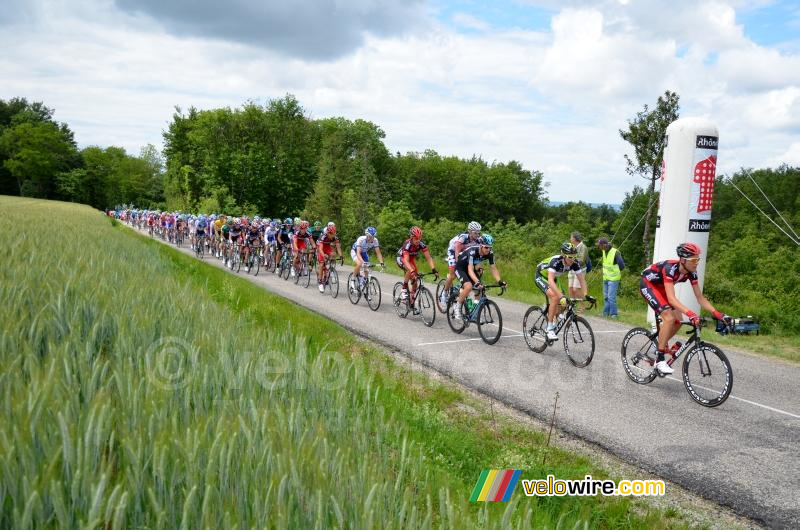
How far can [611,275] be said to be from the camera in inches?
570

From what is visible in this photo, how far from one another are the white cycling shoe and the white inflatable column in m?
5.68

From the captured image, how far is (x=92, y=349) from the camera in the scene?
3.22 m

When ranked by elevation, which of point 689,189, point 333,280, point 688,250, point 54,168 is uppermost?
point 54,168

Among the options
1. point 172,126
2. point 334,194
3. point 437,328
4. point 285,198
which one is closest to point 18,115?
point 172,126

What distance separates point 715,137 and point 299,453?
14.3 meters

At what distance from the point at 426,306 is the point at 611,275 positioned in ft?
15.7

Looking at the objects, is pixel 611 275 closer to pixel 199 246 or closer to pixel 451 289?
pixel 451 289

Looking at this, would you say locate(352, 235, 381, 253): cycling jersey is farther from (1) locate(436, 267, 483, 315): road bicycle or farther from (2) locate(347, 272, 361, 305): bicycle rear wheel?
(1) locate(436, 267, 483, 315): road bicycle

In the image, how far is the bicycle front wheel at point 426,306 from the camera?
1275 centimetres

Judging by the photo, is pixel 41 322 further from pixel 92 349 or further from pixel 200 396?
pixel 200 396

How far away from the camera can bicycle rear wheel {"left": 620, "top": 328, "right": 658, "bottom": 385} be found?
8.36 m

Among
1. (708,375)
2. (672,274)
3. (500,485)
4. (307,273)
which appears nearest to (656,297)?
(672,274)

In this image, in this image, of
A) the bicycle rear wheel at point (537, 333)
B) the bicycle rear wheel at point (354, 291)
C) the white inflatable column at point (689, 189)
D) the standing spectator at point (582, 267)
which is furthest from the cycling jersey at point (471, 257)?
the white inflatable column at point (689, 189)

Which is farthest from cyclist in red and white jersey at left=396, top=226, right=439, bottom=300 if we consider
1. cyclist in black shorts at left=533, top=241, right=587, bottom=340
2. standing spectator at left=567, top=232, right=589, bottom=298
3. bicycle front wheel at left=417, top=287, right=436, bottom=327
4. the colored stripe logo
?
the colored stripe logo
